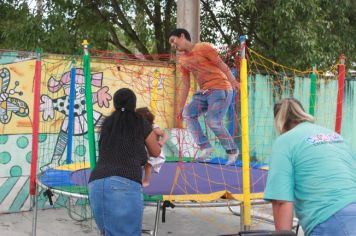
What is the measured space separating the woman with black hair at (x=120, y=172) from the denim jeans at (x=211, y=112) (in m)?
1.83

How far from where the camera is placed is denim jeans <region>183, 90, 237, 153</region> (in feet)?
16.8

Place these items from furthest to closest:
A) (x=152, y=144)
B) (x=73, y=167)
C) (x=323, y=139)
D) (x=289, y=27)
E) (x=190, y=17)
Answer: (x=289, y=27) < (x=190, y=17) < (x=73, y=167) < (x=152, y=144) < (x=323, y=139)

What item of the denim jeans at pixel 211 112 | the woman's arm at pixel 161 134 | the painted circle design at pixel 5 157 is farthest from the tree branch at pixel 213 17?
the woman's arm at pixel 161 134

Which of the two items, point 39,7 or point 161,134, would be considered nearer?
point 161,134

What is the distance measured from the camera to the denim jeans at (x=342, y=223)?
237 cm

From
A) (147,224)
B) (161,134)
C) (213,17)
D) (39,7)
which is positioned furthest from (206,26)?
(161,134)

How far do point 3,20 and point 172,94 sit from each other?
412 cm

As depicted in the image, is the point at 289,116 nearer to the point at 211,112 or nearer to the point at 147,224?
the point at 211,112

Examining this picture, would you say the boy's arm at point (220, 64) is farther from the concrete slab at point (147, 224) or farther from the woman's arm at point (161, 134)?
the concrete slab at point (147, 224)

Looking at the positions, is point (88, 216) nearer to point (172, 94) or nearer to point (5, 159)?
point (5, 159)

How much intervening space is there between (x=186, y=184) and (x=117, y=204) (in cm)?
163

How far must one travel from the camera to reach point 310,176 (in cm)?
246

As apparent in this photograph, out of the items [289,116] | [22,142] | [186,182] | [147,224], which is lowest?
[147,224]

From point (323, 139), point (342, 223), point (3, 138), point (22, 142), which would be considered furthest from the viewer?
point (22, 142)
